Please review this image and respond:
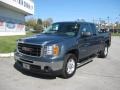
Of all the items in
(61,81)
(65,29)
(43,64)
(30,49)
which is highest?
(65,29)

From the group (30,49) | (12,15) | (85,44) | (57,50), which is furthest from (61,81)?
(12,15)

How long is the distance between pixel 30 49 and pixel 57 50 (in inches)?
35.9

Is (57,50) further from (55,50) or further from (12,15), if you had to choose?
(12,15)

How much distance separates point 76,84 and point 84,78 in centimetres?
81

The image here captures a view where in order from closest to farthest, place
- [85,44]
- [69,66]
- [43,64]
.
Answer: [43,64], [69,66], [85,44]

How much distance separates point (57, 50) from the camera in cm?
640

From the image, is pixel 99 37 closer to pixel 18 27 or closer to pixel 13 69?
pixel 13 69

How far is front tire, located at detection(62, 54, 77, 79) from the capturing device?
674cm

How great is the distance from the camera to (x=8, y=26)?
33531 mm

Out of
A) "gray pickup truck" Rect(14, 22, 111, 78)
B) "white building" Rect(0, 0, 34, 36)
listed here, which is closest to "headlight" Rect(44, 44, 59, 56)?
"gray pickup truck" Rect(14, 22, 111, 78)

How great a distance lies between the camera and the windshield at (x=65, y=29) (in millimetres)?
7830

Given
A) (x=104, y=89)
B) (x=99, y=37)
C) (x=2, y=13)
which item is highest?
(x=2, y=13)

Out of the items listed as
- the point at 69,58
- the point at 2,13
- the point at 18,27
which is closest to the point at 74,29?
the point at 69,58

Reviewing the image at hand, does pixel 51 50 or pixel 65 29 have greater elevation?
pixel 65 29
